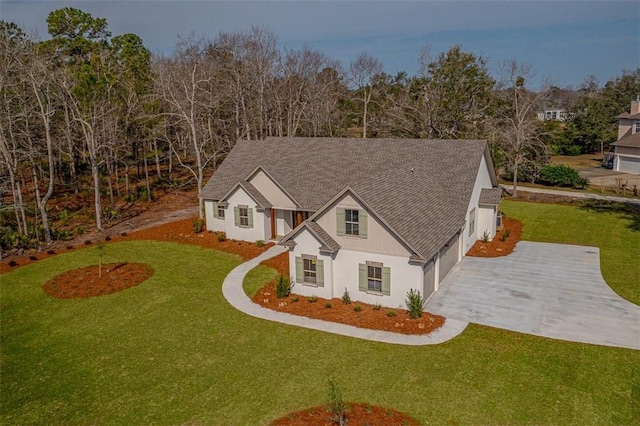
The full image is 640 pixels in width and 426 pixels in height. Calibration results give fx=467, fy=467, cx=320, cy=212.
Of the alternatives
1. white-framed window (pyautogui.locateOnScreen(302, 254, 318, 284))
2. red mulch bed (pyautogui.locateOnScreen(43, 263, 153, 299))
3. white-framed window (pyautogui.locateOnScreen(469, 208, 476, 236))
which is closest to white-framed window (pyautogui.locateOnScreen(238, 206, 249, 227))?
red mulch bed (pyautogui.locateOnScreen(43, 263, 153, 299))

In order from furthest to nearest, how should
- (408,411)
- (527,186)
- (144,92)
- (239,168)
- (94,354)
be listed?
(527,186), (144,92), (239,168), (94,354), (408,411)

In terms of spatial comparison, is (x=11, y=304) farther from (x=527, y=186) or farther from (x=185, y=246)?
(x=527, y=186)

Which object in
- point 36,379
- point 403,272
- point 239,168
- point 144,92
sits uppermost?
point 144,92

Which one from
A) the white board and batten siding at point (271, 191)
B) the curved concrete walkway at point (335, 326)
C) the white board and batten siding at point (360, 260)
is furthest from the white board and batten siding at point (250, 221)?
the white board and batten siding at point (360, 260)

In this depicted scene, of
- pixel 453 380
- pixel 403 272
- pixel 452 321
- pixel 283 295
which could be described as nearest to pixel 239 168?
pixel 283 295

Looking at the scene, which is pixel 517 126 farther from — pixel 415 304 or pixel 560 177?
pixel 415 304

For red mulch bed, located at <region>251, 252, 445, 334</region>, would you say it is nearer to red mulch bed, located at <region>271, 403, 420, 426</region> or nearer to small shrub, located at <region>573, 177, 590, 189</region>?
red mulch bed, located at <region>271, 403, 420, 426</region>

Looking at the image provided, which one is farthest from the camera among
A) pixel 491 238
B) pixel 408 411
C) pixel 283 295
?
pixel 491 238
